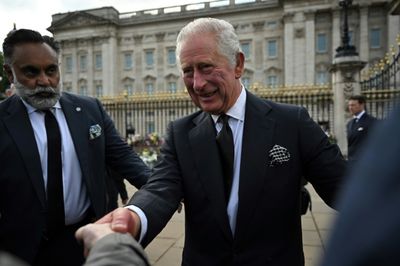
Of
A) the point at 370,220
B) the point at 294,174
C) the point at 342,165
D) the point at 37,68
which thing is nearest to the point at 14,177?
the point at 37,68

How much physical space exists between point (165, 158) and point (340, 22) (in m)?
42.4

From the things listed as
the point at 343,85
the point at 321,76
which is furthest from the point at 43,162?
the point at 321,76

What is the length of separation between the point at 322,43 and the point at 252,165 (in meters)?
43.0

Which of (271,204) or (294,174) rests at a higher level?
(294,174)

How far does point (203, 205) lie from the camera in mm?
1801

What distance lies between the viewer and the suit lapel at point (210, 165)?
175 centimetres

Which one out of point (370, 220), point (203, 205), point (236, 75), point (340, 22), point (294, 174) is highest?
point (340, 22)

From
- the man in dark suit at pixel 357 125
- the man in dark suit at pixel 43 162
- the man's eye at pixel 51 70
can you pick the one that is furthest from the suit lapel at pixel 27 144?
the man in dark suit at pixel 357 125

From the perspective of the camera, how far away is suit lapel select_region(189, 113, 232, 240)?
5.75 feet

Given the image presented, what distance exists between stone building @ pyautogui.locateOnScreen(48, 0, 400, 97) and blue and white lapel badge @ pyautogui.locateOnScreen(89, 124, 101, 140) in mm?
37469

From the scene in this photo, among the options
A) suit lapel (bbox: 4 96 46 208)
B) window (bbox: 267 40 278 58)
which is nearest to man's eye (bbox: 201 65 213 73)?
suit lapel (bbox: 4 96 46 208)

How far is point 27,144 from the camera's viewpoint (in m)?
2.13

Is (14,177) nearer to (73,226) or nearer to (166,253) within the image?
(73,226)

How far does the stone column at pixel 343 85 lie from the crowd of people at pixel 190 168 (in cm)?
956
